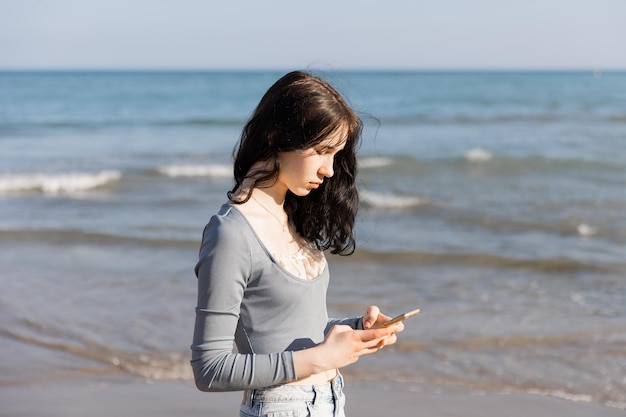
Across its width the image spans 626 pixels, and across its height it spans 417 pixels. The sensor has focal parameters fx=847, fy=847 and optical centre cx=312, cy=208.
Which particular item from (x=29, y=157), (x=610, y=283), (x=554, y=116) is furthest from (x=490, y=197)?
(x=554, y=116)

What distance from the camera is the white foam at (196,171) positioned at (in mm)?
15555

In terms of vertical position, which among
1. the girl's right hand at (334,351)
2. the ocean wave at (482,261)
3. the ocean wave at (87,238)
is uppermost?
the girl's right hand at (334,351)

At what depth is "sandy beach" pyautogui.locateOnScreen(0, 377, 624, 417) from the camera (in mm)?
4555

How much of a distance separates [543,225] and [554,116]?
1906cm

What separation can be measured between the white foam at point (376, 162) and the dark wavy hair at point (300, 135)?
14.1 metres

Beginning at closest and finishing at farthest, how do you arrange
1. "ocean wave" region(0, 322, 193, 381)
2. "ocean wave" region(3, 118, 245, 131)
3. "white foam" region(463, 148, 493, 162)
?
"ocean wave" region(0, 322, 193, 381) → "white foam" region(463, 148, 493, 162) → "ocean wave" region(3, 118, 245, 131)

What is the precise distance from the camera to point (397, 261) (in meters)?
8.47

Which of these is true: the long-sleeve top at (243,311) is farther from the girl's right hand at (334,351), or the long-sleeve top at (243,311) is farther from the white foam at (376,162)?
the white foam at (376,162)

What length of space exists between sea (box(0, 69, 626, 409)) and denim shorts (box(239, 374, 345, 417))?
0.84 meters

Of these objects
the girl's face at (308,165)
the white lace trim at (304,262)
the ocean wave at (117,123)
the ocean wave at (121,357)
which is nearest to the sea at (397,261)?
the ocean wave at (121,357)

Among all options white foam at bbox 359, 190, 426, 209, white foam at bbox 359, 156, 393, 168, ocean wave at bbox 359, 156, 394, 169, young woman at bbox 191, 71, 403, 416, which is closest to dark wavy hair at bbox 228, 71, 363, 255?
young woman at bbox 191, 71, 403, 416

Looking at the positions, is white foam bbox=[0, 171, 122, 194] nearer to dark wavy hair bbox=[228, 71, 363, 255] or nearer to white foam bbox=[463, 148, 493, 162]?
white foam bbox=[463, 148, 493, 162]

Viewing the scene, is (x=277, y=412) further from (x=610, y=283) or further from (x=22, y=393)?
(x=610, y=283)

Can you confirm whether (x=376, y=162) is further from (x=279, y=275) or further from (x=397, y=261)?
(x=279, y=275)
